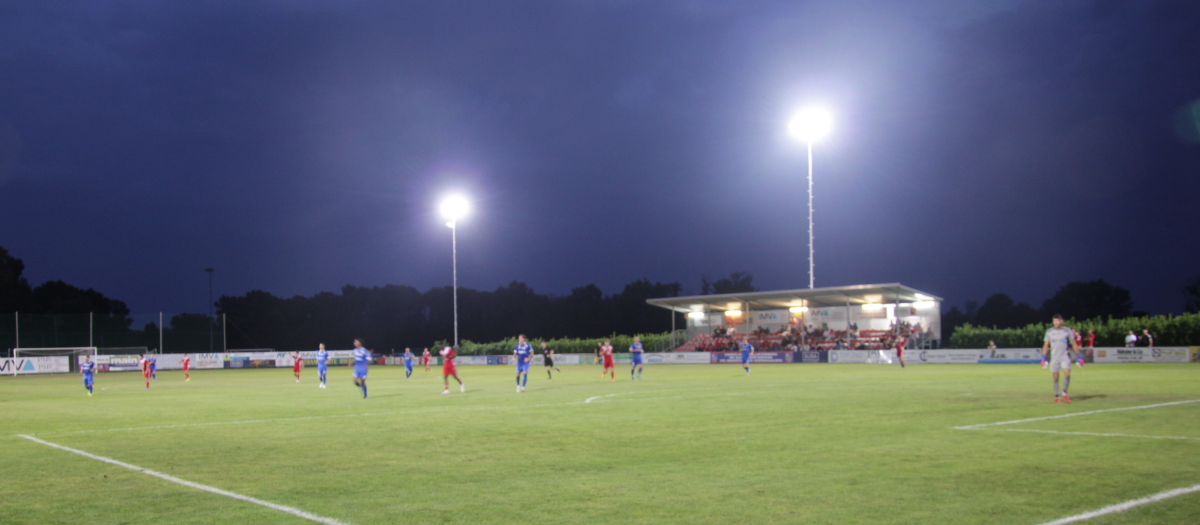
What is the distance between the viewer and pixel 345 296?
126 meters

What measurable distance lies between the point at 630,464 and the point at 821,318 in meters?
60.7

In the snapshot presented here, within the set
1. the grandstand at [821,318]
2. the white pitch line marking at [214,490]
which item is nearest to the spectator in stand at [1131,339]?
the grandstand at [821,318]

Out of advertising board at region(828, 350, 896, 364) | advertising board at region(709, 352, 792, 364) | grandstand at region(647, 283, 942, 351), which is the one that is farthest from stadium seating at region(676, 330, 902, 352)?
advertising board at region(709, 352, 792, 364)

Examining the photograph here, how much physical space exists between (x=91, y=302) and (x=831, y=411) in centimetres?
10997

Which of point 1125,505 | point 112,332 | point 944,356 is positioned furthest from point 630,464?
point 112,332

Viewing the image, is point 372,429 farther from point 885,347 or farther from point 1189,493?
point 885,347

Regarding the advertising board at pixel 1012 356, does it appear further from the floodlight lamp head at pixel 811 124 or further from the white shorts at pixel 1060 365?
the white shorts at pixel 1060 365

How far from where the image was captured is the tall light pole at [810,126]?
177 feet

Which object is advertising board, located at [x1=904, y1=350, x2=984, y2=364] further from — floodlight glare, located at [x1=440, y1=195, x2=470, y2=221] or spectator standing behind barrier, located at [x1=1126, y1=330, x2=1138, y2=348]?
floodlight glare, located at [x1=440, y1=195, x2=470, y2=221]

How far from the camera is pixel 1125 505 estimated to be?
680 centimetres

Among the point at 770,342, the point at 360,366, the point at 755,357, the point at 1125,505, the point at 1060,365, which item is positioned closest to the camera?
the point at 1125,505

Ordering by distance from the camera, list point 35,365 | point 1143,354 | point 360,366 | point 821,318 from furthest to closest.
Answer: point 821,318 → point 35,365 → point 1143,354 → point 360,366

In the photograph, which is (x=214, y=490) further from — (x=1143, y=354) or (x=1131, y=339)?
(x=1131, y=339)

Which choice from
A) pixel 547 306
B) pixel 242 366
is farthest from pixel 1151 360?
pixel 547 306
